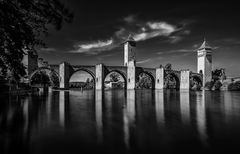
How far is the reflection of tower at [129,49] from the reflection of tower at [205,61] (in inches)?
1035

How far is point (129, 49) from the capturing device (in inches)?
2586

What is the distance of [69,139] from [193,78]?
69.4 meters

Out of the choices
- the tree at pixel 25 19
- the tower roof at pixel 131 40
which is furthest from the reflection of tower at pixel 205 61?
the tree at pixel 25 19

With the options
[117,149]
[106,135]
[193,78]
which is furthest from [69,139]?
[193,78]

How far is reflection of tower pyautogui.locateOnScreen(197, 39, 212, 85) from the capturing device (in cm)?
6812

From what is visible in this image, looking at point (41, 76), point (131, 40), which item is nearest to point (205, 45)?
point (131, 40)

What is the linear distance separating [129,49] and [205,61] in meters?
28.9

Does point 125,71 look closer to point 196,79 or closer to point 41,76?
point 41,76

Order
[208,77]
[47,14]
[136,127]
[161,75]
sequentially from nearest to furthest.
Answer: [136,127] → [47,14] → [161,75] → [208,77]

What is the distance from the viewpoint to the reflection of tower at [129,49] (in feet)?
214

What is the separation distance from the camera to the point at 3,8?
6.88 meters

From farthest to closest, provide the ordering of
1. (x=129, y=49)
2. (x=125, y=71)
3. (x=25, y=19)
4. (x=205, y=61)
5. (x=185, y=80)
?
(x=205, y=61) < (x=129, y=49) < (x=185, y=80) < (x=125, y=71) < (x=25, y=19)

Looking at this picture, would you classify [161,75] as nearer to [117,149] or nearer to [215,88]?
[215,88]

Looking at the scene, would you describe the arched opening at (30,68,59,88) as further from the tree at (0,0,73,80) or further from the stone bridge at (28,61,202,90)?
the tree at (0,0,73,80)
